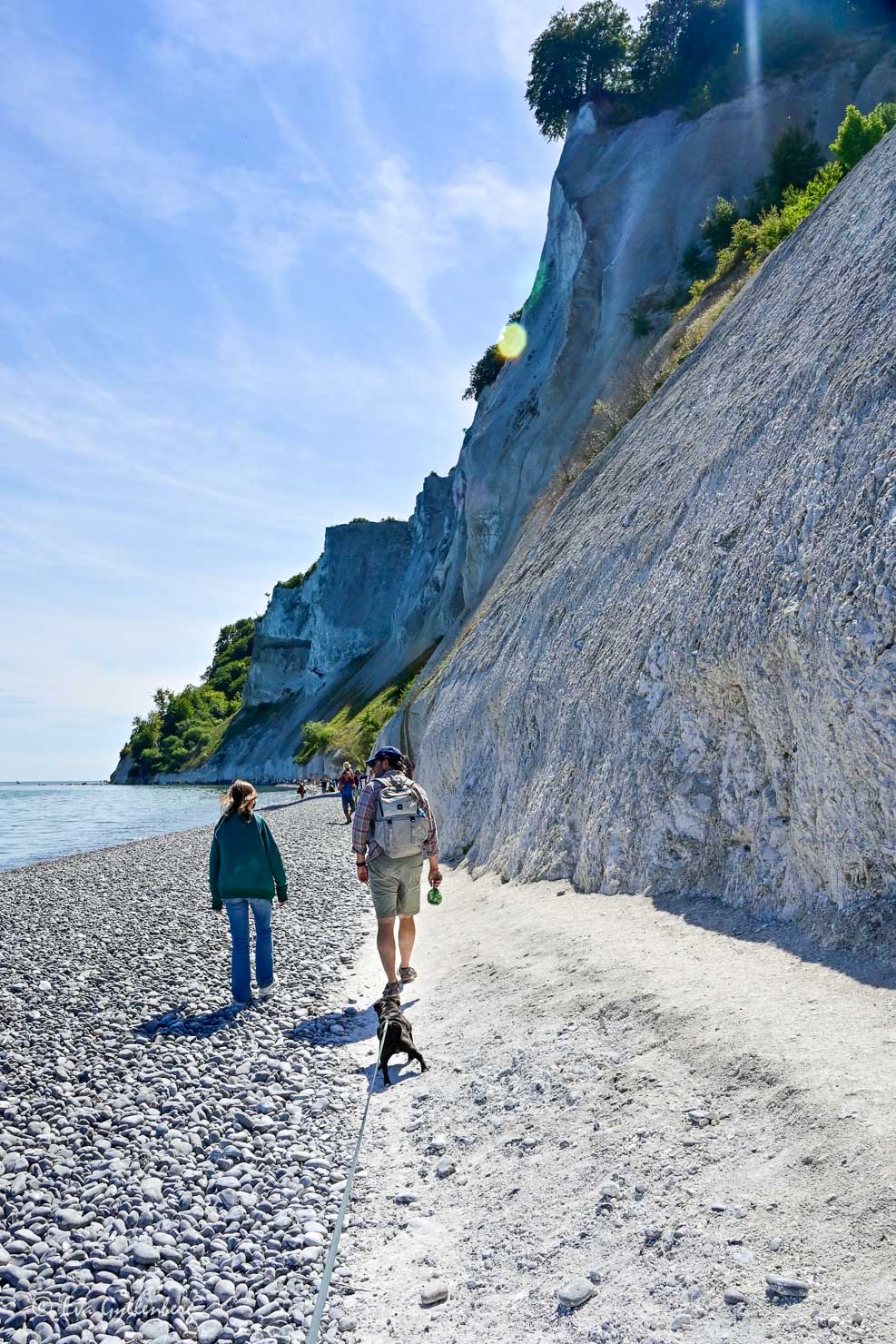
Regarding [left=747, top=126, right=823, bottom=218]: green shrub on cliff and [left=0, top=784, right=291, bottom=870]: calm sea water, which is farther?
[left=0, top=784, right=291, bottom=870]: calm sea water

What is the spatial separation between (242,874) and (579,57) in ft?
149

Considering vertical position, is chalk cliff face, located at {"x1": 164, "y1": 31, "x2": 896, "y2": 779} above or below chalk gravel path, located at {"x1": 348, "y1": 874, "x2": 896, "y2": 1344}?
above

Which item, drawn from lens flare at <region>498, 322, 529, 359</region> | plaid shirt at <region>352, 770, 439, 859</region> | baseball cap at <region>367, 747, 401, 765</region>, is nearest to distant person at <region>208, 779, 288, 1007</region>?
plaid shirt at <region>352, 770, 439, 859</region>

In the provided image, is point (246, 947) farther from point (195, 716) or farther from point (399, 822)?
point (195, 716)

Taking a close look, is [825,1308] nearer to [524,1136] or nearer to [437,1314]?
[437,1314]

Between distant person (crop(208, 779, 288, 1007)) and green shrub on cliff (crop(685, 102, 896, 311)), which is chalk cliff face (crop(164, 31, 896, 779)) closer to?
green shrub on cliff (crop(685, 102, 896, 311))

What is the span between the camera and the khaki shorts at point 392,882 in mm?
7535

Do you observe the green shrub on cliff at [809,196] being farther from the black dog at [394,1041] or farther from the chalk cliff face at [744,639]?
the black dog at [394,1041]

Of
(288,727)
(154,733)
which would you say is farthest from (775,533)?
(154,733)

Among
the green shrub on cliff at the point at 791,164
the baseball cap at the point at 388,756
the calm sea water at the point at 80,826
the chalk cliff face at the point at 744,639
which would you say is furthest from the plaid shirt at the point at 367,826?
the green shrub on cliff at the point at 791,164

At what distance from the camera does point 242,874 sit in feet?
28.5

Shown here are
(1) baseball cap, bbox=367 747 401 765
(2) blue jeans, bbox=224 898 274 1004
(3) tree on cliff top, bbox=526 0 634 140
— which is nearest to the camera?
(1) baseball cap, bbox=367 747 401 765

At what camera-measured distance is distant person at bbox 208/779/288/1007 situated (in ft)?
28.3

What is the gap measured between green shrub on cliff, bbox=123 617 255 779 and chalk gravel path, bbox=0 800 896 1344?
11432 cm
